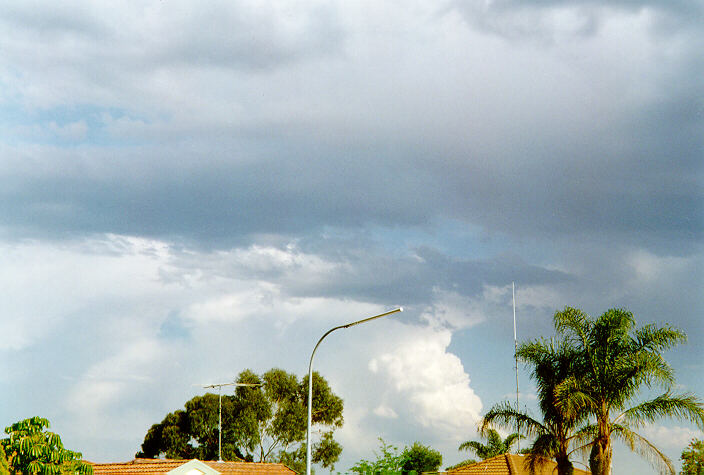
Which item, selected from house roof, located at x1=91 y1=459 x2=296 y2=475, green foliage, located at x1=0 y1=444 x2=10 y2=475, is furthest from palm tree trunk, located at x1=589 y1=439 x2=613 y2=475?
green foliage, located at x1=0 y1=444 x2=10 y2=475

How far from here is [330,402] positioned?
84062 mm

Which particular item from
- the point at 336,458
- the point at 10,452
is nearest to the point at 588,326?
the point at 10,452

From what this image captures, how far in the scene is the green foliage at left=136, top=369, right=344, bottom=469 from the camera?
8000cm

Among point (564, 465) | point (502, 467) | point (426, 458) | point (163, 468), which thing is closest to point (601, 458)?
point (564, 465)

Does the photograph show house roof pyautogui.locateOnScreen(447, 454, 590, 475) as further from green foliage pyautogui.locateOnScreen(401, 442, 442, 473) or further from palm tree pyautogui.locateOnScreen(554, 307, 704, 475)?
green foliage pyautogui.locateOnScreen(401, 442, 442, 473)

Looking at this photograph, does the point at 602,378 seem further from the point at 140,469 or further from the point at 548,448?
the point at 140,469

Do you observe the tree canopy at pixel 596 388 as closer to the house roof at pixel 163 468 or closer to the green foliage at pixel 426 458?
the house roof at pixel 163 468

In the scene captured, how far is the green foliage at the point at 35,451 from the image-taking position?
87.8 ft

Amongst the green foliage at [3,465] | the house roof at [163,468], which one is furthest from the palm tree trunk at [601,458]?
the green foliage at [3,465]

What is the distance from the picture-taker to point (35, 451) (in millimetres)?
26750

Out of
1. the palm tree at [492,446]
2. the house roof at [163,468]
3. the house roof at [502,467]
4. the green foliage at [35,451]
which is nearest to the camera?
the green foliage at [35,451]

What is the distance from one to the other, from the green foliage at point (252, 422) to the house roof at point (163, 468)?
2474 cm

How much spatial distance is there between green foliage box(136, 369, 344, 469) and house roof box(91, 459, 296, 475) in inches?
974

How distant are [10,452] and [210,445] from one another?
55258 mm
